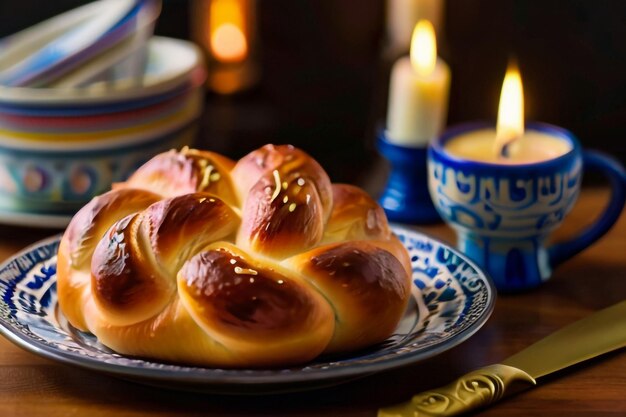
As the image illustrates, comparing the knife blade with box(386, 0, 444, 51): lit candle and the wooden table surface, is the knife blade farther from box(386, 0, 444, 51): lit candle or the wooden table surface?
box(386, 0, 444, 51): lit candle

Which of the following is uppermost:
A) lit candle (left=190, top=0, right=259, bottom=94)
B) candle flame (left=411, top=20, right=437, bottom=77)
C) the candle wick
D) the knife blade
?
candle flame (left=411, top=20, right=437, bottom=77)

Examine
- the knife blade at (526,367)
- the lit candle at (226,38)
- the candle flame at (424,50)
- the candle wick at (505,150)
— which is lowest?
the lit candle at (226,38)

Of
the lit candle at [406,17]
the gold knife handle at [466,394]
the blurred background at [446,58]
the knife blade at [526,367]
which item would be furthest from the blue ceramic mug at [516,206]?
the blurred background at [446,58]

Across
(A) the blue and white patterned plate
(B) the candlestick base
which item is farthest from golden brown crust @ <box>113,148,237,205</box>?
(B) the candlestick base

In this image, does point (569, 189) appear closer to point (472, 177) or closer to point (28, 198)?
point (472, 177)

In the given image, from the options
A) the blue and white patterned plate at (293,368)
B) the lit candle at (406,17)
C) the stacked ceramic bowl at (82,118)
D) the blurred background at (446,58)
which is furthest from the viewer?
the blurred background at (446,58)

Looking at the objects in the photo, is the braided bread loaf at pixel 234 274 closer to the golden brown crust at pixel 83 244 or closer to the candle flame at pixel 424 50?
the golden brown crust at pixel 83 244

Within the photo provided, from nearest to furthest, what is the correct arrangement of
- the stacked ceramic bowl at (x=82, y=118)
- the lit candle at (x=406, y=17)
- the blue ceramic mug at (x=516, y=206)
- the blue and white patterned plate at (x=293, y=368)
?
1. the blue and white patterned plate at (x=293, y=368)
2. the blue ceramic mug at (x=516, y=206)
3. the stacked ceramic bowl at (x=82, y=118)
4. the lit candle at (x=406, y=17)
